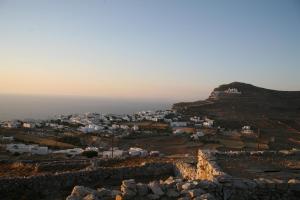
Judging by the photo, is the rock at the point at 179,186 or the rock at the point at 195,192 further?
the rock at the point at 179,186

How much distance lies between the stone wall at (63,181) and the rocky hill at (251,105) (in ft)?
235

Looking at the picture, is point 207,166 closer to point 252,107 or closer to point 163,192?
point 163,192

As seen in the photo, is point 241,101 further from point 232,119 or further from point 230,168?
point 230,168

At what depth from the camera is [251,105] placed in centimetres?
9488

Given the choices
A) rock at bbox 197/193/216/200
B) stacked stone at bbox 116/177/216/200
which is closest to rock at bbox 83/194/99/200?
stacked stone at bbox 116/177/216/200

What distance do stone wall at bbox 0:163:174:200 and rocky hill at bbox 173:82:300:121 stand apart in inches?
2816

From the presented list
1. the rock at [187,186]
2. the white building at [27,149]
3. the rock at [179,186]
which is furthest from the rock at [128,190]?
the white building at [27,149]

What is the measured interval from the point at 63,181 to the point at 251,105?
86.2 meters

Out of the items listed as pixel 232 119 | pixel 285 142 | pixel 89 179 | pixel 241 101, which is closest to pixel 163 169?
pixel 89 179

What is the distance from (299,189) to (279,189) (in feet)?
1.77

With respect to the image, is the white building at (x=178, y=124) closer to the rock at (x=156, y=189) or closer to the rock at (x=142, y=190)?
→ the rock at (x=156, y=189)

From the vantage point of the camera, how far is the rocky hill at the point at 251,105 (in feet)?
289

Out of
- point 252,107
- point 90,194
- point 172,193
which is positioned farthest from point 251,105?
point 90,194

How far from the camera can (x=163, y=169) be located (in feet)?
56.2
